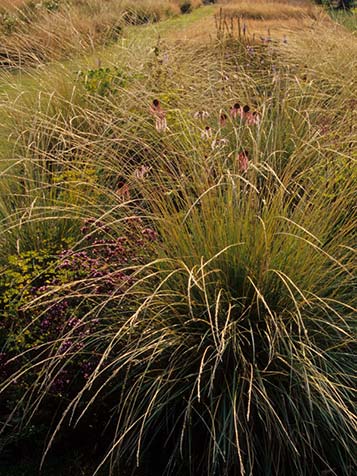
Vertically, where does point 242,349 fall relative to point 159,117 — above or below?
below

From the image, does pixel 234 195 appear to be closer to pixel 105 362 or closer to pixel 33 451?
pixel 105 362

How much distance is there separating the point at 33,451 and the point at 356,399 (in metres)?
1.23

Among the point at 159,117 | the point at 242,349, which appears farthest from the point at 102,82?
the point at 242,349

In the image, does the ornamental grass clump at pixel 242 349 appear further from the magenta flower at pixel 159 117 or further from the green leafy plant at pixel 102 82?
the green leafy plant at pixel 102 82

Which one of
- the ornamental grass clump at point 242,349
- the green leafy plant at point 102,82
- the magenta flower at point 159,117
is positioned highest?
the magenta flower at point 159,117

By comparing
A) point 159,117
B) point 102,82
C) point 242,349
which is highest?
point 159,117

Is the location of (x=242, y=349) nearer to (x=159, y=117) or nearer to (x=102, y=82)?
(x=159, y=117)

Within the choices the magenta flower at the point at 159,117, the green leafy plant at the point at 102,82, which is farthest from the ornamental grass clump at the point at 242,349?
the green leafy plant at the point at 102,82

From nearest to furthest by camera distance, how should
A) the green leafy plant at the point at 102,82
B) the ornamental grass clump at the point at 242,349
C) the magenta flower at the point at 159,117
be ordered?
1. the ornamental grass clump at the point at 242,349
2. the magenta flower at the point at 159,117
3. the green leafy plant at the point at 102,82

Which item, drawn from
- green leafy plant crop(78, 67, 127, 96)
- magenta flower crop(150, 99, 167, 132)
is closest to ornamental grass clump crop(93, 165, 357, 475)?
magenta flower crop(150, 99, 167, 132)

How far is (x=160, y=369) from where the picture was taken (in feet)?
8.77

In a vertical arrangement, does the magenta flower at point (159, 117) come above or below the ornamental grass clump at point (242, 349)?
above

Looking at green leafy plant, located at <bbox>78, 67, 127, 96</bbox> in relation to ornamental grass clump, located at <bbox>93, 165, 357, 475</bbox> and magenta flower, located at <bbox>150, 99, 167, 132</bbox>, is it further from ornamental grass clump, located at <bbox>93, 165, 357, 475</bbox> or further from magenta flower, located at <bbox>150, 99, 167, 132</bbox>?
ornamental grass clump, located at <bbox>93, 165, 357, 475</bbox>

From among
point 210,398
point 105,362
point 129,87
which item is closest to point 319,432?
point 210,398
